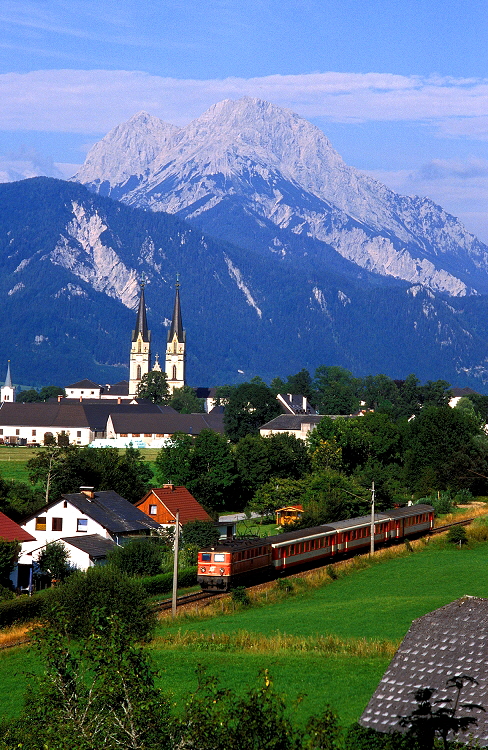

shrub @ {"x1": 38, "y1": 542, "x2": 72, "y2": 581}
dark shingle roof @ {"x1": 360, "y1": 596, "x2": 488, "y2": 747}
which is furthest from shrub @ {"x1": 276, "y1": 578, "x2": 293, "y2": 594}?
dark shingle roof @ {"x1": 360, "y1": 596, "x2": 488, "y2": 747}

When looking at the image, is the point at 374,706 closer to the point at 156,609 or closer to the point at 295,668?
the point at 295,668

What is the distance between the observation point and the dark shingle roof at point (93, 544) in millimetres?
47531

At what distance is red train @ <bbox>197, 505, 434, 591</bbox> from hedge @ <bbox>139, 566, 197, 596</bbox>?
1786mm

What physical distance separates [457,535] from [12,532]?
2143 cm

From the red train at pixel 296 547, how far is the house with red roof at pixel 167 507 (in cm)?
1136

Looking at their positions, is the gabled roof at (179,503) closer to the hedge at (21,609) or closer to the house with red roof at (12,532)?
the house with red roof at (12,532)

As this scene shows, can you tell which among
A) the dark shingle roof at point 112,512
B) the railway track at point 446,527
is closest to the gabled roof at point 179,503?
the dark shingle roof at point 112,512

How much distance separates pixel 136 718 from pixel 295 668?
12560 mm

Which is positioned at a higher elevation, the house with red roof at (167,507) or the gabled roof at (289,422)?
the gabled roof at (289,422)

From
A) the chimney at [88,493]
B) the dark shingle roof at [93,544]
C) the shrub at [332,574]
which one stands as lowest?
the shrub at [332,574]

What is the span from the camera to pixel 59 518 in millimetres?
52438

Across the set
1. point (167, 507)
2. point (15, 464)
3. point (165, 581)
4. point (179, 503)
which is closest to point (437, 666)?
point (165, 581)

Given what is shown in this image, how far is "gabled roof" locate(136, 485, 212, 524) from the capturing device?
198 feet

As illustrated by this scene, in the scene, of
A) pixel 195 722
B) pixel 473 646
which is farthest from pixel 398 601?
pixel 195 722
